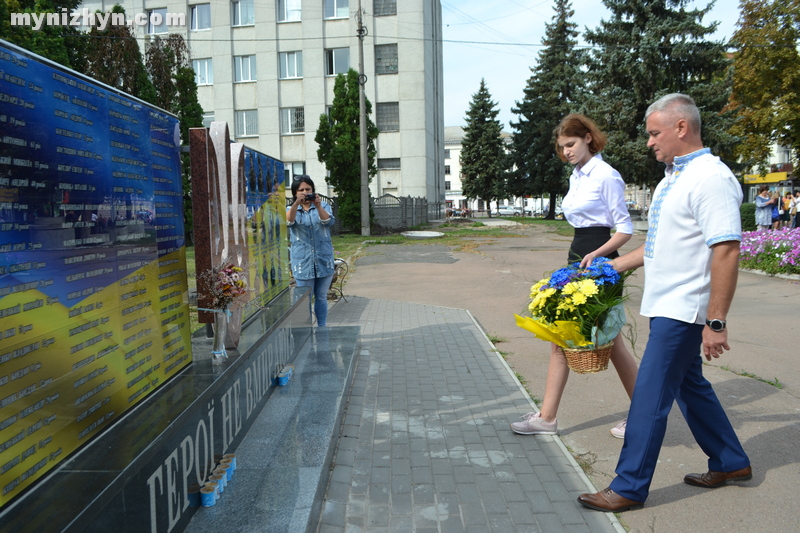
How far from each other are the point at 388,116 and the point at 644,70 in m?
14.2

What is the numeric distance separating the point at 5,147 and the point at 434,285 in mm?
11159

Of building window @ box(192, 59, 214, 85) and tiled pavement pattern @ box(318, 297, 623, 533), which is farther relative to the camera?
building window @ box(192, 59, 214, 85)

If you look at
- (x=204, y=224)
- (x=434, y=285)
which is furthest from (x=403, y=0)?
(x=204, y=224)

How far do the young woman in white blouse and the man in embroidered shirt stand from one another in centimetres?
80

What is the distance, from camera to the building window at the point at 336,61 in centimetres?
3516

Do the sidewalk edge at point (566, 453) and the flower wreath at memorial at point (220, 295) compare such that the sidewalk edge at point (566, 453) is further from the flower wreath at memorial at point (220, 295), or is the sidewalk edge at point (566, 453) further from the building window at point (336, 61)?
the building window at point (336, 61)

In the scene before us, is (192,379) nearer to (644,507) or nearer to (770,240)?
(644,507)

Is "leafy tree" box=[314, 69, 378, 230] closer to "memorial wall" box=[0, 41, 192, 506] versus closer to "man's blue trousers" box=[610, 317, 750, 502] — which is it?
"memorial wall" box=[0, 41, 192, 506]

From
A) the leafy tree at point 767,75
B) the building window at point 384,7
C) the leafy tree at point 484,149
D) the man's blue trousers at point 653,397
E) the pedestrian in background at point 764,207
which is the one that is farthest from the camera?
the leafy tree at point 484,149

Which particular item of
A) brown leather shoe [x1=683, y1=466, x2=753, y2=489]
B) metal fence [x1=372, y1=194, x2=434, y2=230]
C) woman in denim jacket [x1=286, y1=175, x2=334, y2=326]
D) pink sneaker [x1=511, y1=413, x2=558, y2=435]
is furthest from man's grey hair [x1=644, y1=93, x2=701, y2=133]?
metal fence [x1=372, y1=194, x2=434, y2=230]

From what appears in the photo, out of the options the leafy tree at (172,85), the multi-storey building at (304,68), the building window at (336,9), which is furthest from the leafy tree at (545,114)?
the leafy tree at (172,85)

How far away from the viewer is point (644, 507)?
337 cm

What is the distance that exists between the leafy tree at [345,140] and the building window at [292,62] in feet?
26.8

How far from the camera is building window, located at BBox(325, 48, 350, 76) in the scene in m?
35.2
